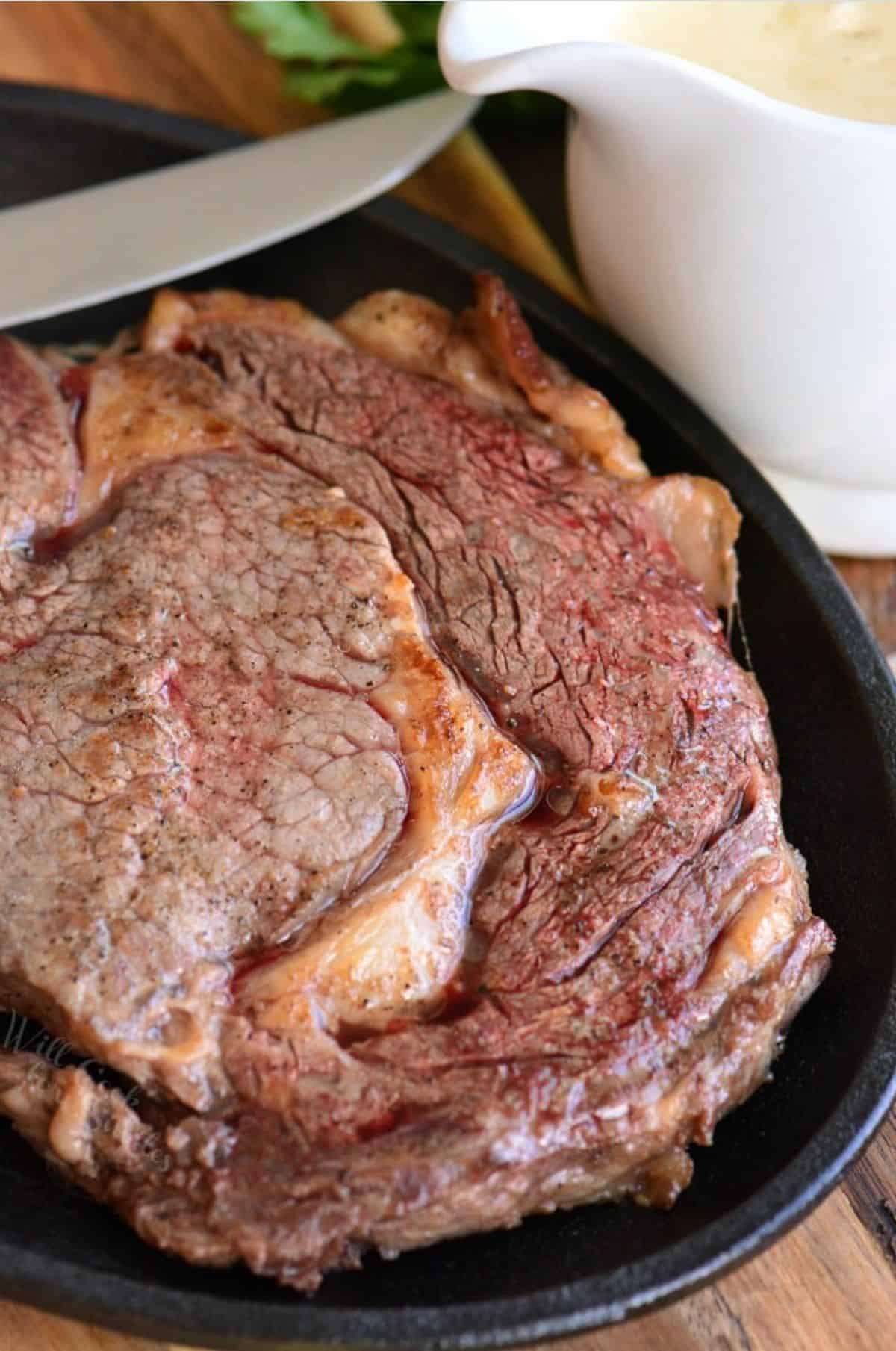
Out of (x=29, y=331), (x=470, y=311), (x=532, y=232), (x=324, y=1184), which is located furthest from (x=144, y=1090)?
(x=532, y=232)

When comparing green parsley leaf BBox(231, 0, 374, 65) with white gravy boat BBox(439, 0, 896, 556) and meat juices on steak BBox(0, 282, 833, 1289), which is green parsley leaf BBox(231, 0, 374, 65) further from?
meat juices on steak BBox(0, 282, 833, 1289)

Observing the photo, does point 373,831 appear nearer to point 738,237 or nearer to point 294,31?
point 738,237

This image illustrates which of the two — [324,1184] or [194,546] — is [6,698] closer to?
[194,546]

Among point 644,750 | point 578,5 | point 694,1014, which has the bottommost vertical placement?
point 694,1014

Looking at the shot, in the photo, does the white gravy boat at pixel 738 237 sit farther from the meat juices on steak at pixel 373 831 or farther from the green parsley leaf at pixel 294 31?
the green parsley leaf at pixel 294 31

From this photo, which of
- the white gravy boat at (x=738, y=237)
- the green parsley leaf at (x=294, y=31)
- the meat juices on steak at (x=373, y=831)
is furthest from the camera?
the green parsley leaf at (x=294, y=31)

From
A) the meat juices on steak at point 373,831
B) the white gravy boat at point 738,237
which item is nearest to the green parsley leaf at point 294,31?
the white gravy boat at point 738,237
